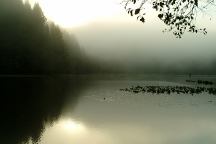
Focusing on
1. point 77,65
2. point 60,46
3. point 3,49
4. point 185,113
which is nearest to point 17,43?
point 3,49

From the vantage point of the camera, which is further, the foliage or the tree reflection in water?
the foliage

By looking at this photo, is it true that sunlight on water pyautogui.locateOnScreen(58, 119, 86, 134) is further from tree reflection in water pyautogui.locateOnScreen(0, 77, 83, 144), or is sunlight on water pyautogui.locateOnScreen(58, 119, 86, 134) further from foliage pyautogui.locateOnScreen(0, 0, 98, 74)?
foliage pyautogui.locateOnScreen(0, 0, 98, 74)

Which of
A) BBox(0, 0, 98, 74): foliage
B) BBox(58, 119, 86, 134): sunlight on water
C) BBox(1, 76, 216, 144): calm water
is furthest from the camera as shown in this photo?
BBox(0, 0, 98, 74): foliage

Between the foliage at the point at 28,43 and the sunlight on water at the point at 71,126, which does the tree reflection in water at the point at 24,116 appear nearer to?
the sunlight on water at the point at 71,126

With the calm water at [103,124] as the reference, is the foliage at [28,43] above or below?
above

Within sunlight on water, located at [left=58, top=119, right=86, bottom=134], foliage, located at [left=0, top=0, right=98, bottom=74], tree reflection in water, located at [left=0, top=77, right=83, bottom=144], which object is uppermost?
foliage, located at [left=0, top=0, right=98, bottom=74]

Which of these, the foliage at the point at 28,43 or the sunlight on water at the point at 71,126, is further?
the foliage at the point at 28,43

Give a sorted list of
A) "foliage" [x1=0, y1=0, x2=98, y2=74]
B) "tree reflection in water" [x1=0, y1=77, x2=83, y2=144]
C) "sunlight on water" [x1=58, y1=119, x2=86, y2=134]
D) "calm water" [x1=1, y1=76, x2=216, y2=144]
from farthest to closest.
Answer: "foliage" [x1=0, y1=0, x2=98, y2=74] → "sunlight on water" [x1=58, y1=119, x2=86, y2=134] → "calm water" [x1=1, y1=76, x2=216, y2=144] → "tree reflection in water" [x1=0, y1=77, x2=83, y2=144]

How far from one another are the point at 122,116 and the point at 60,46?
318 feet

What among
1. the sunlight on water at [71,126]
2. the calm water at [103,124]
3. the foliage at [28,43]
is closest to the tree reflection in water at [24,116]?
the calm water at [103,124]

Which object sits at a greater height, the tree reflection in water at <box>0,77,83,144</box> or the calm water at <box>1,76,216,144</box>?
the tree reflection in water at <box>0,77,83,144</box>

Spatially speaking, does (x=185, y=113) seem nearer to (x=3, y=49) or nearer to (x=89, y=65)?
(x=3, y=49)

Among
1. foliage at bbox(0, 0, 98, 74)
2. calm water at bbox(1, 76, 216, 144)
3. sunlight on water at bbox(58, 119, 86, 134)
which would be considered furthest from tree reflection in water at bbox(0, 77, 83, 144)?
foliage at bbox(0, 0, 98, 74)

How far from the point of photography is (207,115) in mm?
43188
